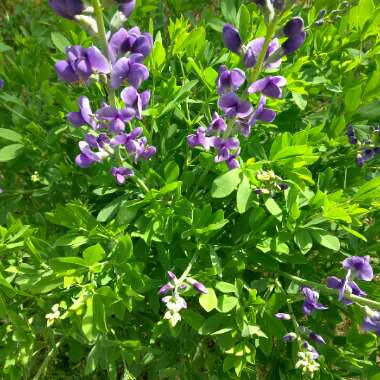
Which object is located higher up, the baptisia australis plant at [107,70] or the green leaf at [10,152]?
the baptisia australis plant at [107,70]

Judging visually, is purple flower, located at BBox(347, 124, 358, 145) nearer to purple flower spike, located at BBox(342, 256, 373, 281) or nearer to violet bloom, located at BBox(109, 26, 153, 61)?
purple flower spike, located at BBox(342, 256, 373, 281)

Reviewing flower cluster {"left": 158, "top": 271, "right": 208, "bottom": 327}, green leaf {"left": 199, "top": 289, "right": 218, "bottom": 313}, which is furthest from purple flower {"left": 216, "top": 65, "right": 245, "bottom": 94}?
green leaf {"left": 199, "top": 289, "right": 218, "bottom": 313}

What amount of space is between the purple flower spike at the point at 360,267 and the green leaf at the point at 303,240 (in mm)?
201

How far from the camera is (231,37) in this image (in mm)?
1738

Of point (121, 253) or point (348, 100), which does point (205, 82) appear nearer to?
point (348, 100)

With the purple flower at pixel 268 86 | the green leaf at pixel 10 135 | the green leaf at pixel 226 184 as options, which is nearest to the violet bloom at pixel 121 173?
the green leaf at pixel 226 184

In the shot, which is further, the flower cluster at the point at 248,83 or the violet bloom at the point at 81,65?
the flower cluster at the point at 248,83

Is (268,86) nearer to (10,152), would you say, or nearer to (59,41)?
(59,41)

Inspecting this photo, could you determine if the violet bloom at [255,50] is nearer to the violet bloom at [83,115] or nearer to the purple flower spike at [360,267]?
the violet bloom at [83,115]

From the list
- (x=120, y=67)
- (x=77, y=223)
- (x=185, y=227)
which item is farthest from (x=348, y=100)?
(x=77, y=223)

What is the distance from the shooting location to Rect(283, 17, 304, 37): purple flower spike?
1653mm

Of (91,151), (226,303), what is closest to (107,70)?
(91,151)

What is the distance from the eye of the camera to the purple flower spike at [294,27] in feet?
5.42

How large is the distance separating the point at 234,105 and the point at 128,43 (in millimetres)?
461
